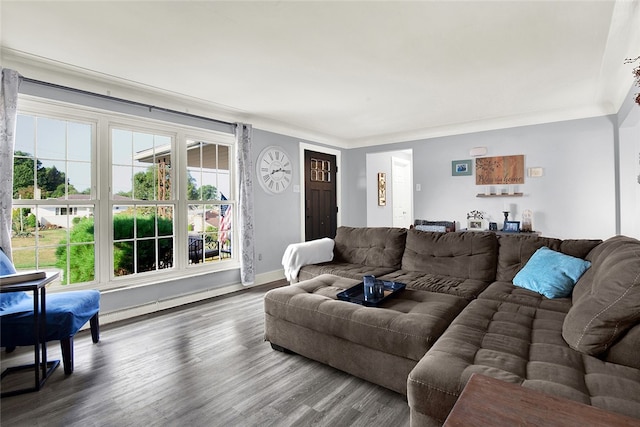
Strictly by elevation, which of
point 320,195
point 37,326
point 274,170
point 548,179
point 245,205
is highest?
point 274,170

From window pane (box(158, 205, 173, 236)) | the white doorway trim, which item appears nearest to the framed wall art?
the white doorway trim

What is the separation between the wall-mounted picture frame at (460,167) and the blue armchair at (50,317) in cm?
507

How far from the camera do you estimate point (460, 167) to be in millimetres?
5145

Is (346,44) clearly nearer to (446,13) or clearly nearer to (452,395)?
(446,13)

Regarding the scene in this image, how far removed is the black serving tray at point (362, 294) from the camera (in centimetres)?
218

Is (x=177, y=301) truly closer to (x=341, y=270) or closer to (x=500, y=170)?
(x=341, y=270)

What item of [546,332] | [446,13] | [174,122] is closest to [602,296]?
[546,332]

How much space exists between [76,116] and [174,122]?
38.5 inches

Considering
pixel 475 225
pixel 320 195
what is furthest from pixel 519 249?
pixel 320 195

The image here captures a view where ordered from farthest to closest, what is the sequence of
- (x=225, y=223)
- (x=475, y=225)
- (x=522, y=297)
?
1. (x=475, y=225)
2. (x=225, y=223)
3. (x=522, y=297)

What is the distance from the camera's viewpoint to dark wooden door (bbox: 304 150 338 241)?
5.59 meters

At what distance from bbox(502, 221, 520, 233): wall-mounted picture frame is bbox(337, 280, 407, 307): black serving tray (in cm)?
291

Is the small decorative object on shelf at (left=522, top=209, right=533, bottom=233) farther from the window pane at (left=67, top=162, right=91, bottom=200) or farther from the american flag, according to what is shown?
the window pane at (left=67, top=162, right=91, bottom=200)

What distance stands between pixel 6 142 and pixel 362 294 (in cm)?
318
